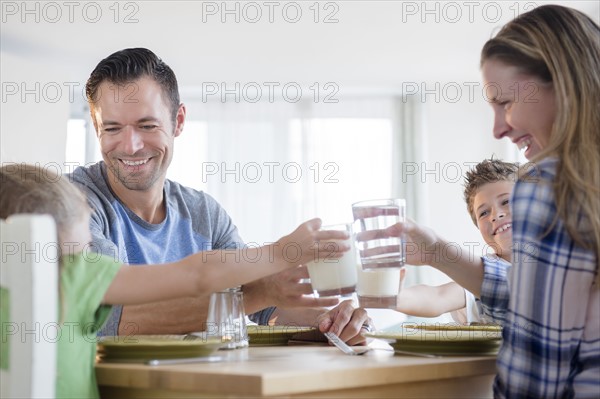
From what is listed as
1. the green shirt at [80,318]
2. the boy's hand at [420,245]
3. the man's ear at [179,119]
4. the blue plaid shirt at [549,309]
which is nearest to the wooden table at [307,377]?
the green shirt at [80,318]

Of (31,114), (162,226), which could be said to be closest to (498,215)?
(162,226)

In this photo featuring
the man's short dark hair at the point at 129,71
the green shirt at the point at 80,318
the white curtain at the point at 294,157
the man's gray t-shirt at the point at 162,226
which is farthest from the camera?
the white curtain at the point at 294,157

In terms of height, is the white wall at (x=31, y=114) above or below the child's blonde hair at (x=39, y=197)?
above

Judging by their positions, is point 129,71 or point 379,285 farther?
point 129,71

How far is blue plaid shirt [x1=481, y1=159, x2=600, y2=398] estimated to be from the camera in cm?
118

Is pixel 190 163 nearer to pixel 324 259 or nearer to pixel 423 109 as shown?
pixel 423 109

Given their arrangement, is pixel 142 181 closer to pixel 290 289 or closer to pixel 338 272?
pixel 290 289

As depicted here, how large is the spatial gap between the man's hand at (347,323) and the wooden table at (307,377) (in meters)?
0.32

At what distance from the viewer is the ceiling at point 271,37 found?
4.92 metres

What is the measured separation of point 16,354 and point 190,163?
5.47 metres

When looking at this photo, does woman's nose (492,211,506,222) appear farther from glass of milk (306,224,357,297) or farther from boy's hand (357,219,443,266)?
glass of milk (306,224,357,297)

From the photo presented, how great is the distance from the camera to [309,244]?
1.45 meters

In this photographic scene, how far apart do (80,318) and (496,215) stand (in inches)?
62.3

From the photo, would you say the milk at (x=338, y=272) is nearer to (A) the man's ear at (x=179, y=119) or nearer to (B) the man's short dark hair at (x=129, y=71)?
(B) the man's short dark hair at (x=129, y=71)
